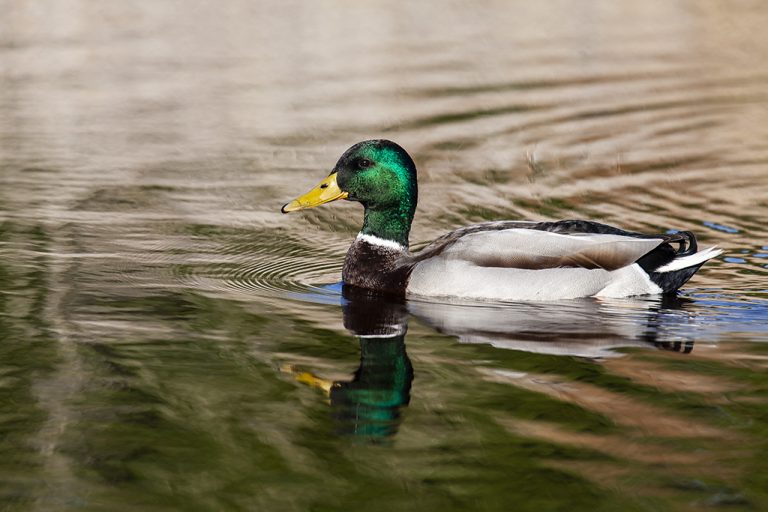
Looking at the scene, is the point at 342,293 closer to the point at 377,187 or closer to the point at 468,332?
the point at 377,187

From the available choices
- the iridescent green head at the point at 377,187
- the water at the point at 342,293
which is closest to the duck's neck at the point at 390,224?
the iridescent green head at the point at 377,187

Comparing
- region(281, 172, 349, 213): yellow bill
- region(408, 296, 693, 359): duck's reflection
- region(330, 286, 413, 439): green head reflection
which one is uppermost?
region(281, 172, 349, 213): yellow bill

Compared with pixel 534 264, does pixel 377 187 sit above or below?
above

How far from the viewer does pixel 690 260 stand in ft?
27.6

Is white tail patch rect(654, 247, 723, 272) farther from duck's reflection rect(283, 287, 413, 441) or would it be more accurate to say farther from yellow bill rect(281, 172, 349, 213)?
yellow bill rect(281, 172, 349, 213)

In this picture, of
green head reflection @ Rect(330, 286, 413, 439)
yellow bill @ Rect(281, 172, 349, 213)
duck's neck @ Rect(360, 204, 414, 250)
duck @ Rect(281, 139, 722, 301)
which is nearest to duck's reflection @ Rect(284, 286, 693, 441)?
green head reflection @ Rect(330, 286, 413, 439)

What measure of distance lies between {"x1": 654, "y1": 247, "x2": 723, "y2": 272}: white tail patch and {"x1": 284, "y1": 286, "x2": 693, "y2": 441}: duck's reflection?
0.20 meters

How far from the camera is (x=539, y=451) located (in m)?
5.43

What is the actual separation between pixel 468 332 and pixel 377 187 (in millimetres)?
1768

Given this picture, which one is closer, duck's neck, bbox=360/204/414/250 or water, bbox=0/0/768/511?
water, bbox=0/0/768/511

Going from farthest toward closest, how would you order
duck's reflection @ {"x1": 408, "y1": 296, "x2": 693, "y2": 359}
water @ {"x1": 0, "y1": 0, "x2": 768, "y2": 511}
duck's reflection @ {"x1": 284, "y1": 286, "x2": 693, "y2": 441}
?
duck's reflection @ {"x1": 408, "y1": 296, "x2": 693, "y2": 359}
duck's reflection @ {"x1": 284, "y1": 286, "x2": 693, "y2": 441}
water @ {"x1": 0, "y1": 0, "x2": 768, "y2": 511}

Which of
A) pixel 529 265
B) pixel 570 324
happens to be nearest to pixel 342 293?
pixel 529 265

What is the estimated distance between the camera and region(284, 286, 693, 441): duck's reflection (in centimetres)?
612

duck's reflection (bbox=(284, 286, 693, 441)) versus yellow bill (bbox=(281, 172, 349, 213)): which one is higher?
yellow bill (bbox=(281, 172, 349, 213))
